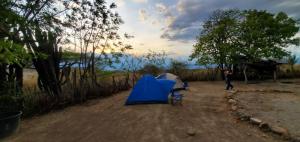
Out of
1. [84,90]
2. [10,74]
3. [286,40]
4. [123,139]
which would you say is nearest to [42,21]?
[10,74]

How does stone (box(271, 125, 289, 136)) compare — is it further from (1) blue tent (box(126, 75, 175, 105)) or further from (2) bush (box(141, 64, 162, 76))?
(2) bush (box(141, 64, 162, 76))

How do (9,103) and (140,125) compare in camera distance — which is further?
(9,103)

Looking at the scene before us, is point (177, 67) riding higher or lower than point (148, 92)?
higher

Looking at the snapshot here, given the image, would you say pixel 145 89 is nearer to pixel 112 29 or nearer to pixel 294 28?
pixel 112 29

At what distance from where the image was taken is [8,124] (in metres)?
7.57

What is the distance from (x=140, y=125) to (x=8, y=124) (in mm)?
3633

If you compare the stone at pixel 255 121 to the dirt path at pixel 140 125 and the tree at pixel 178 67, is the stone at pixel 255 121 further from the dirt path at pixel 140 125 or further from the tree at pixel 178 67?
the tree at pixel 178 67

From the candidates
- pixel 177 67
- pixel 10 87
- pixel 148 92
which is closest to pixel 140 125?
pixel 148 92

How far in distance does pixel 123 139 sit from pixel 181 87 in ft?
36.1

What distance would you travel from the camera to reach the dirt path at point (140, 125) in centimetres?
679

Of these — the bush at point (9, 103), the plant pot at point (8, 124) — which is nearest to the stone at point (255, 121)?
the plant pot at point (8, 124)

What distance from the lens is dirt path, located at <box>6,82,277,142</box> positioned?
6.79m

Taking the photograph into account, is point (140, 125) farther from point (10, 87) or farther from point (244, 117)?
point (10, 87)

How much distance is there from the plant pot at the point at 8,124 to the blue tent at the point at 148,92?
186 inches
